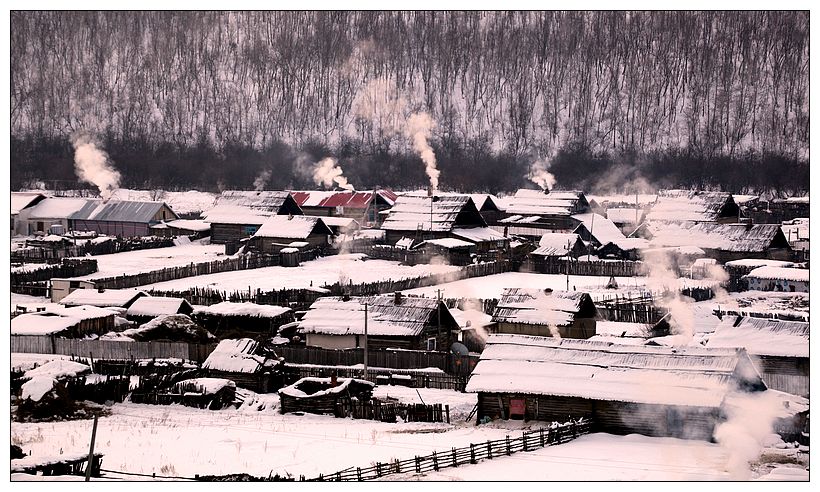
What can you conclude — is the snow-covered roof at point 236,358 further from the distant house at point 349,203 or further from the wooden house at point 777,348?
the distant house at point 349,203

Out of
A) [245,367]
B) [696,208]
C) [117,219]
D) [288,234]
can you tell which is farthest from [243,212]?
[245,367]

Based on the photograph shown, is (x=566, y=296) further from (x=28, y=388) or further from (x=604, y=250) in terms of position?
(x=604, y=250)

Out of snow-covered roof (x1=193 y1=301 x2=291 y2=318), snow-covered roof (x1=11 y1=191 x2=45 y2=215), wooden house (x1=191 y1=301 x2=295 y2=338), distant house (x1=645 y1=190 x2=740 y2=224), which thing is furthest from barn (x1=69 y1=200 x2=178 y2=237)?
wooden house (x1=191 y1=301 x2=295 y2=338)

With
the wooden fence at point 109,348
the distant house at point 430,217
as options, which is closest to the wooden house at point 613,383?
the wooden fence at point 109,348

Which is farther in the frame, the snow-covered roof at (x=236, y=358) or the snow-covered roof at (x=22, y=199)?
the snow-covered roof at (x=22, y=199)

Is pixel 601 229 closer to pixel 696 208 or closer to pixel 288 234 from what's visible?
pixel 696 208

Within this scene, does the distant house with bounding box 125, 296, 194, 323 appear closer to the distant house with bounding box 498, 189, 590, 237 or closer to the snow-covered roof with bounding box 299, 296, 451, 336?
the snow-covered roof with bounding box 299, 296, 451, 336
